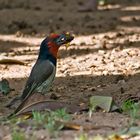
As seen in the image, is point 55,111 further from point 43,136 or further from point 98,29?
point 98,29

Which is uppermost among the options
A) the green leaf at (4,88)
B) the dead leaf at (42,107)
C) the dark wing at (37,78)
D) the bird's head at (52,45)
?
the bird's head at (52,45)

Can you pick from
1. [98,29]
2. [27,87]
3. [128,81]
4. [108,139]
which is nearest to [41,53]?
[27,87]

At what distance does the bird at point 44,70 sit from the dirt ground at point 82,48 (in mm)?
288

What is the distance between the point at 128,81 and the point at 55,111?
83.3 inches

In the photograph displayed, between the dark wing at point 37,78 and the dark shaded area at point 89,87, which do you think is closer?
the dark wing at point 37,78

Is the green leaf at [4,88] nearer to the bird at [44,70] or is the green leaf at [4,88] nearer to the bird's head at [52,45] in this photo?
the bird at [44,70]

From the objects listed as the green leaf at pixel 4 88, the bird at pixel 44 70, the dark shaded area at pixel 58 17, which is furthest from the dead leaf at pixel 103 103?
the dark shaded area at pixel 58 17

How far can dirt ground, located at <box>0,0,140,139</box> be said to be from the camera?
24.1 feet

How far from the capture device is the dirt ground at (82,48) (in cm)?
734

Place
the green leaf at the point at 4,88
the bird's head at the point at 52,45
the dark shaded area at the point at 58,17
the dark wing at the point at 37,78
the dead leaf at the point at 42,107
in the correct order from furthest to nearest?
the dark shaded area at the point at 58,17
the green leaf at the point at 4,88
the bird's head at the point at 52,45
the dark wing at the point at 37,78
the dead leaf at the point at 42,107

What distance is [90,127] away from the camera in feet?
17.6

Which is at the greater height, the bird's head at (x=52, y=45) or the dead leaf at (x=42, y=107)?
the bird's head at (x=52, y=45)

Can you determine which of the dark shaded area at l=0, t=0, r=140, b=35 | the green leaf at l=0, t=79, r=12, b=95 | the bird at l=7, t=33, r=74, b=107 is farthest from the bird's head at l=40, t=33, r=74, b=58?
the dark shaded area at l=0, t=0, r=140, b=35

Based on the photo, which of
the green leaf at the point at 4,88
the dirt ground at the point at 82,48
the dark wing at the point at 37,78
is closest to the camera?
the dark wing at the point at 37,78
